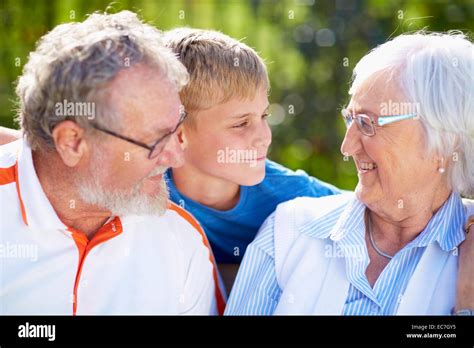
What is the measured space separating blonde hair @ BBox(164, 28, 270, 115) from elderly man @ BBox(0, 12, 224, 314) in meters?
0.26

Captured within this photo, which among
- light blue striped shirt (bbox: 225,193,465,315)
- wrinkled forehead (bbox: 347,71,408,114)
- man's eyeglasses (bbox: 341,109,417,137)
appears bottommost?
light blue striped shirt (bbox: 225,193,465,315)

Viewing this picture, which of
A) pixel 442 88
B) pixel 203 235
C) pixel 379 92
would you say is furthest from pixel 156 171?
pixel 442 88

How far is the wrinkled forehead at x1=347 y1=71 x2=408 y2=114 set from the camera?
8.58 feet

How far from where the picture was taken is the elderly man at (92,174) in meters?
2.45

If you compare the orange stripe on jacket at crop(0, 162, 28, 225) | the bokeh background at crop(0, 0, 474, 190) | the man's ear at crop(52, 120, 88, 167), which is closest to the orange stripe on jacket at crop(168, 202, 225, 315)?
the man's ear at crop(52, 120, 88, 167)

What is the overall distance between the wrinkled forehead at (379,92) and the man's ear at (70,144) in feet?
3.23

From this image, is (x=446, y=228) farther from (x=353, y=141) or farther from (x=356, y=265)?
(x=353, y=141)

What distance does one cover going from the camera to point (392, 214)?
2.70 metres

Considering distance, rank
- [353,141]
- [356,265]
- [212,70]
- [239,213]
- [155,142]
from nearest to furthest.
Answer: [155,142] → [356,265] → [353,141] → [212,70] → [239,213]

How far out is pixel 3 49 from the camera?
17.0ft

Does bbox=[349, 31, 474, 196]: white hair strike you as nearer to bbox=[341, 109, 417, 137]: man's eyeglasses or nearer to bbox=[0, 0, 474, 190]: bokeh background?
bbox=[341, 109, 417, 137]: man's eyeglasses

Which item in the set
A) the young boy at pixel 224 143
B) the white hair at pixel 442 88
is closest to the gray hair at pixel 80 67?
the young boy at pixel 224 143

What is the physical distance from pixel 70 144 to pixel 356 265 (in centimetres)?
107

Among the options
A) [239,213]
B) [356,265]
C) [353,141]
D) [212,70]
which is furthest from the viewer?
[239,213]
